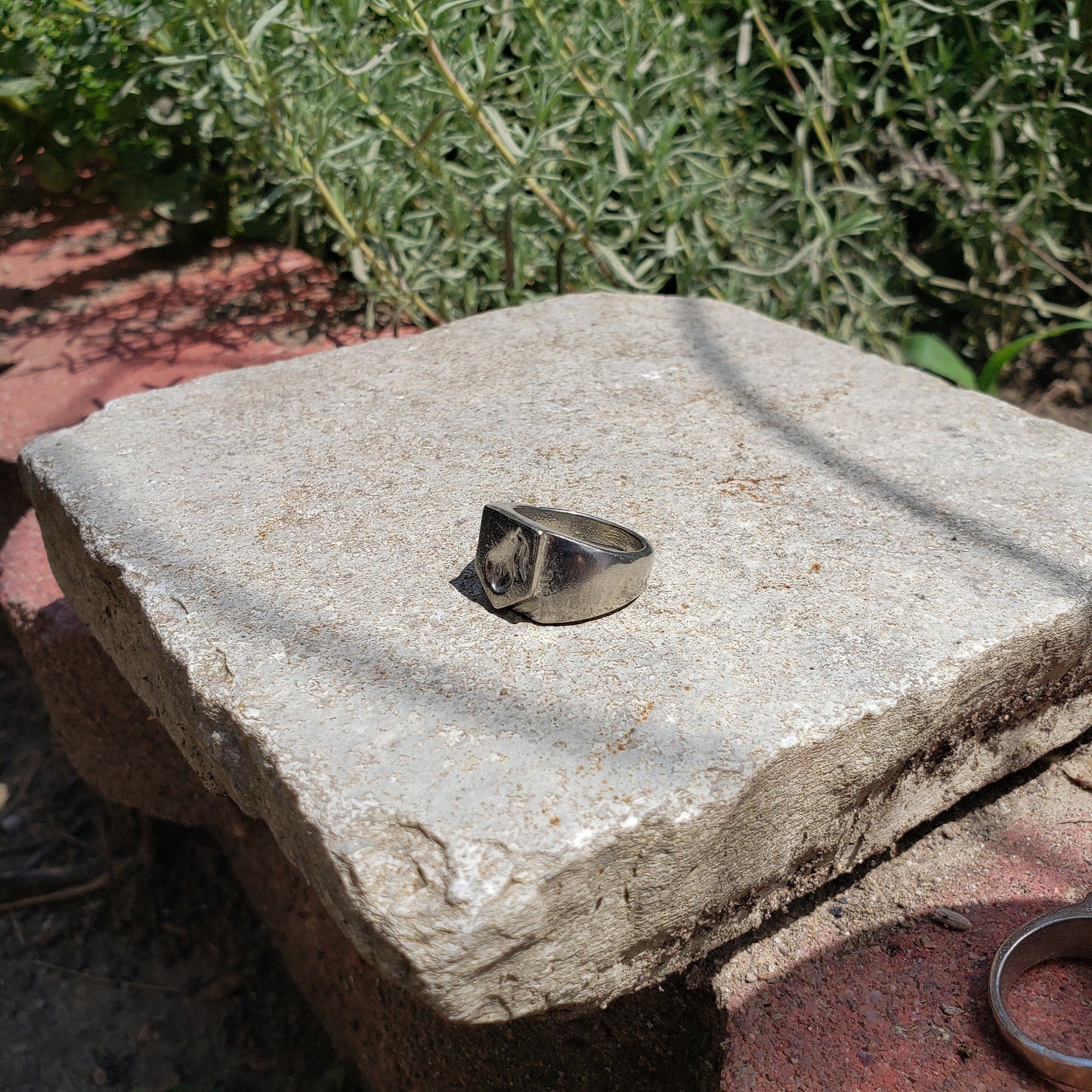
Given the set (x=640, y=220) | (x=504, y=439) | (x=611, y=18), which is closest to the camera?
(x=504, y=439)

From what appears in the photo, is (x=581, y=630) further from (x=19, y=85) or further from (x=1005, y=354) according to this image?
(x=19, y=85)

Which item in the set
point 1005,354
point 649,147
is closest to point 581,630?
point 649,147

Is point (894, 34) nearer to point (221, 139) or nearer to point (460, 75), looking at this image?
point (460, 75)

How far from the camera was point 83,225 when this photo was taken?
3361 mm

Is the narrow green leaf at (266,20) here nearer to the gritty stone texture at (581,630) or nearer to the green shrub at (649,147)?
the green shrub at (649,147)

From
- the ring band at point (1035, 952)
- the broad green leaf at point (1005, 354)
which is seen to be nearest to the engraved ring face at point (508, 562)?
the ring band at point (1035, 952)

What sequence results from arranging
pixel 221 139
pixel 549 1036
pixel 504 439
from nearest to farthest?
pixel 549 1036
pixel 504 439
pixel 221 139

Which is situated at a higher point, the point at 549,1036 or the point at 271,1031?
the point at 549,1036

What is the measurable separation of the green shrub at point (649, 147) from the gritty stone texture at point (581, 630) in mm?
641

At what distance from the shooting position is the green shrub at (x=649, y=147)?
238cm

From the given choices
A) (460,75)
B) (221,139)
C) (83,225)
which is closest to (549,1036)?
(460,75)

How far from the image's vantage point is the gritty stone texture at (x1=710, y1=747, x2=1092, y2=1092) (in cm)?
126

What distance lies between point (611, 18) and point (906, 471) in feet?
5.45

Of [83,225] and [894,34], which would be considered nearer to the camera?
[894,34]
